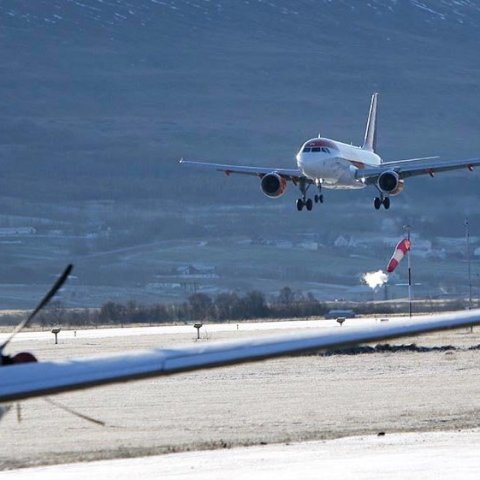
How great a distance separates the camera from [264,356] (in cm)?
1437

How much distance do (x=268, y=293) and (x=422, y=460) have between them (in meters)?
163

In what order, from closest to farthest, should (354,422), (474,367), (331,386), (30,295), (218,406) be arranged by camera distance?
(354,422)
(218,406)
(331,386)
(474,367)
(30,295)

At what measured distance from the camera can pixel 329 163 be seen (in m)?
81.5

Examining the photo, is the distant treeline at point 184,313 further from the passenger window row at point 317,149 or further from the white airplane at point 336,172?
the passenger window row at point 317,149

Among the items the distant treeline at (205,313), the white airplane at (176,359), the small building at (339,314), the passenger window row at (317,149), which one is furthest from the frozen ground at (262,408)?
the distant treeline at (205,313)

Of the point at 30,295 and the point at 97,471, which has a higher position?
the point at 30,295

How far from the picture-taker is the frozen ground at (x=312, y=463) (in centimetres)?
2164

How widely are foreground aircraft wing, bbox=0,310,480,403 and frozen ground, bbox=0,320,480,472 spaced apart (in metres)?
9.92

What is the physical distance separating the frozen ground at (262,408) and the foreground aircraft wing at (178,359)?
9.92 m

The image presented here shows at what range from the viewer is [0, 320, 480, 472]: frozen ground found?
2703cm

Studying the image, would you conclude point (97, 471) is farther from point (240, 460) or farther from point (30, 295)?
point (30, 295)

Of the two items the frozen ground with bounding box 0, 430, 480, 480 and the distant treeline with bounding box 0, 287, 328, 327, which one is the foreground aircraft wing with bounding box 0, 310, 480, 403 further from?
the distant treeline with bounding box 0, 287, 328, 327

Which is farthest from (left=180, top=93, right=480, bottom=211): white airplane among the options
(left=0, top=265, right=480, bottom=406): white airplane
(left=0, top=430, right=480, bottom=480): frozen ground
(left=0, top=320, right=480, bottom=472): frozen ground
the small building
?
(left=0, top=265, right=480, bottom=406): white airplane

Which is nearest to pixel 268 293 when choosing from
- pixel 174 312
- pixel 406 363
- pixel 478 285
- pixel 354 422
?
pixel 478 285
